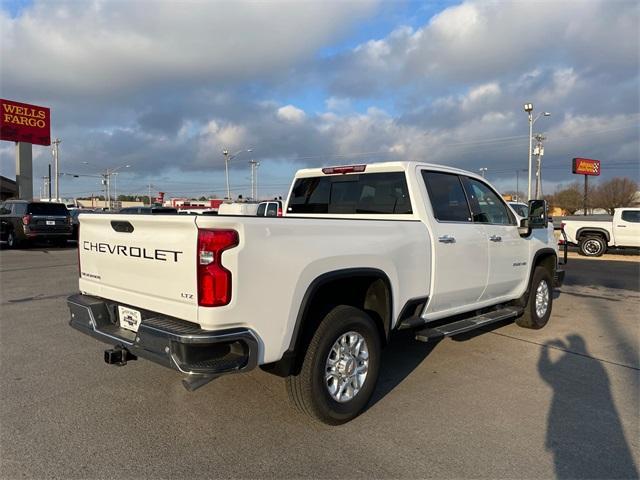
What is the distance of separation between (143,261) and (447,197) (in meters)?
2.97

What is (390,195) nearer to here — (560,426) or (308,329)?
(308,329)

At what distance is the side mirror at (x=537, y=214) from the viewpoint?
5.70 m

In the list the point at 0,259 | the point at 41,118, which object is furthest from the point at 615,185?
the point at 0,259

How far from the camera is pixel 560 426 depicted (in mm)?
3662

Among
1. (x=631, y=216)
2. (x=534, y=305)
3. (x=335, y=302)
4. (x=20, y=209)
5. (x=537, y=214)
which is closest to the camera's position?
(x=335, y=302)

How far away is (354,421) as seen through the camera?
373cm

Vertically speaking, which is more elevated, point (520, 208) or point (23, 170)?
point (23, 170)

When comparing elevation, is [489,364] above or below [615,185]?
below

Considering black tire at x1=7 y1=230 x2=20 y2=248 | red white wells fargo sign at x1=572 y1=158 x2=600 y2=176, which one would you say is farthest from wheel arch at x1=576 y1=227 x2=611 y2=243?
red white wells fargo sign at x1=572 y1=158 x2=600 y2=176

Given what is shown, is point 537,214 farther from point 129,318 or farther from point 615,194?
point 615,194

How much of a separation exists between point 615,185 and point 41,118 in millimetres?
75403

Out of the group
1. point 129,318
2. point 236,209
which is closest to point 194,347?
point 129,318

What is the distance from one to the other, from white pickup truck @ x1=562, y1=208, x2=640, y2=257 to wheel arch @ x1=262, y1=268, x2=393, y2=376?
13624 mm

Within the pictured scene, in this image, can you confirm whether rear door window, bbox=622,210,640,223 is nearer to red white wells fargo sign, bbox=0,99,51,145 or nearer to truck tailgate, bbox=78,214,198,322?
truck tailgate, bbox=78,214,198,322
